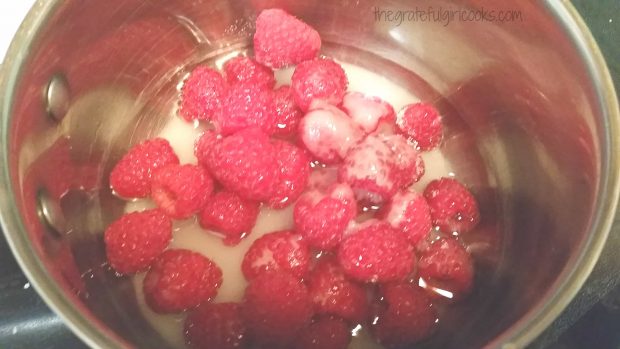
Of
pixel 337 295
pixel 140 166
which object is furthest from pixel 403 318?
pixel 140 166

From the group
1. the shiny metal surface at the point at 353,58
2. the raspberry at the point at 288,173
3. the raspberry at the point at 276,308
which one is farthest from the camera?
the raspberry at the point at 288,173

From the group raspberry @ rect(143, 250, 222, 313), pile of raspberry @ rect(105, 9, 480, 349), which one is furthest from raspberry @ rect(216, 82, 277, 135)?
raspberry @ rect(143, 250, 222, 313)

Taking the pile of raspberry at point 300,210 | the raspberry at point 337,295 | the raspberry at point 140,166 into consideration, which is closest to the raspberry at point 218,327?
the pile of raspberry at point 300,210

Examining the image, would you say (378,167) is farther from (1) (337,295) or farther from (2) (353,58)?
(2) (353,58)

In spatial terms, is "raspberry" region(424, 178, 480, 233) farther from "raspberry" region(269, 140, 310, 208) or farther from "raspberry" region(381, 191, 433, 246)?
"raspberry" region(269, 140, 310, 208)

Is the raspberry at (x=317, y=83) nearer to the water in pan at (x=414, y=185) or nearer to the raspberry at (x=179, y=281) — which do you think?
the water in pan at (x=414, y=185)
